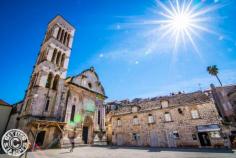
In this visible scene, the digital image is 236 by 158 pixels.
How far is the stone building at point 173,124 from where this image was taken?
719 inches

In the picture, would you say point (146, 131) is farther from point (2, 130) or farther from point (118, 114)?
point (2, 130)

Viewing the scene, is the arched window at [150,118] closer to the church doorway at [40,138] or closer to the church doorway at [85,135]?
the church doorway at [85,135]

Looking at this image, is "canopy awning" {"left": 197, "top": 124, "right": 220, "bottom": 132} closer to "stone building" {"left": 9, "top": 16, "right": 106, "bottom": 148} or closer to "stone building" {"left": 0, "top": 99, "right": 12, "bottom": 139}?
"stone building" {"left": 9, "top": 16, "right": 106, "bottom": 148}

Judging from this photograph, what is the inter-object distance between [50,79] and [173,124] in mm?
20910

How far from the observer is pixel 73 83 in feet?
69.1

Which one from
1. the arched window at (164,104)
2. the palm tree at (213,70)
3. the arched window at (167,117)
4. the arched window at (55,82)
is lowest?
the arched window at (167,117)

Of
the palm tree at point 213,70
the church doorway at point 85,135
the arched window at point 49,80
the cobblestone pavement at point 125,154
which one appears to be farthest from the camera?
the palm tree at point 213,70

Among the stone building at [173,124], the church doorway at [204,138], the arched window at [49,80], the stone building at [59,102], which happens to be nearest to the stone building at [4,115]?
the stone building at [59,102]

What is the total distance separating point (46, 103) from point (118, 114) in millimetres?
14153

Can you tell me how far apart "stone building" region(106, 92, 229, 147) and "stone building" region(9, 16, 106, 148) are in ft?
17.2

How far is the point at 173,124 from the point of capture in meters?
20.7

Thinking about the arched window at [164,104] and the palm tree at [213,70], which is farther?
the palm tree at [213,70]

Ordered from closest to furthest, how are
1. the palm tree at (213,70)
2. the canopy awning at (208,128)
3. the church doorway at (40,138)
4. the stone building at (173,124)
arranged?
the church doorway at (40,138), the canopy awning at (208,128), the stone building at (173,124), the palm tree at (213,70)

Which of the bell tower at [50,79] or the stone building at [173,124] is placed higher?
the bell tower at [50,79]
